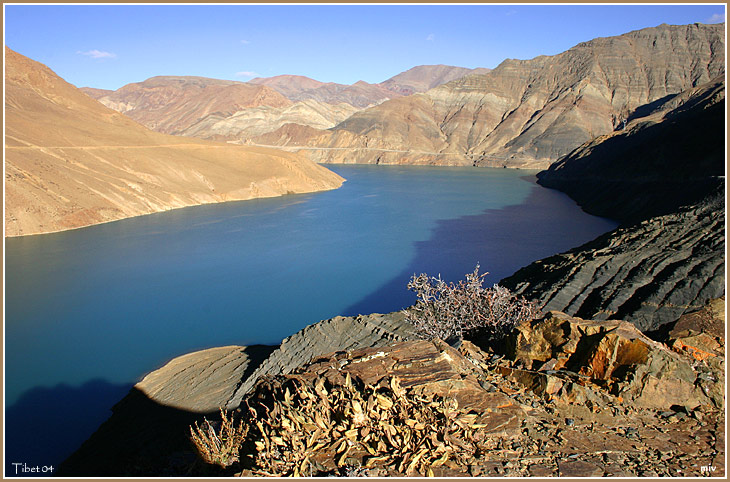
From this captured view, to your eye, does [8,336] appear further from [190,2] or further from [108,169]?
[108,169]

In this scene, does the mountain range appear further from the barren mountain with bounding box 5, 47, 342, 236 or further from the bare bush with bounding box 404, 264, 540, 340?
the bare bush with bounding box 404, 264, 540, 340

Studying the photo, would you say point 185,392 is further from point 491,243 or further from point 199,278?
point 491,243

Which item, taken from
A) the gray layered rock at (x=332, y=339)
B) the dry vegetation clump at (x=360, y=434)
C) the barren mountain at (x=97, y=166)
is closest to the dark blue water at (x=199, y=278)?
the barren mountain at (x=97, y=166)

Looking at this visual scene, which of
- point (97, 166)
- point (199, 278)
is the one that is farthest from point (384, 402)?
point (97, 166)

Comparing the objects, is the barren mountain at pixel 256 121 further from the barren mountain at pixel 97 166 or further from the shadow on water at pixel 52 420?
the shadow on water at pixel 52 420

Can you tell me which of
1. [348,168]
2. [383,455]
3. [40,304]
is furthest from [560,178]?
[383,455]

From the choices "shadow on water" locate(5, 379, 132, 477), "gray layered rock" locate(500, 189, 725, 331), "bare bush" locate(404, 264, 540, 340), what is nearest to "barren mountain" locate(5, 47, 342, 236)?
"shadow on water" locate(5, 379, 132, 477)
